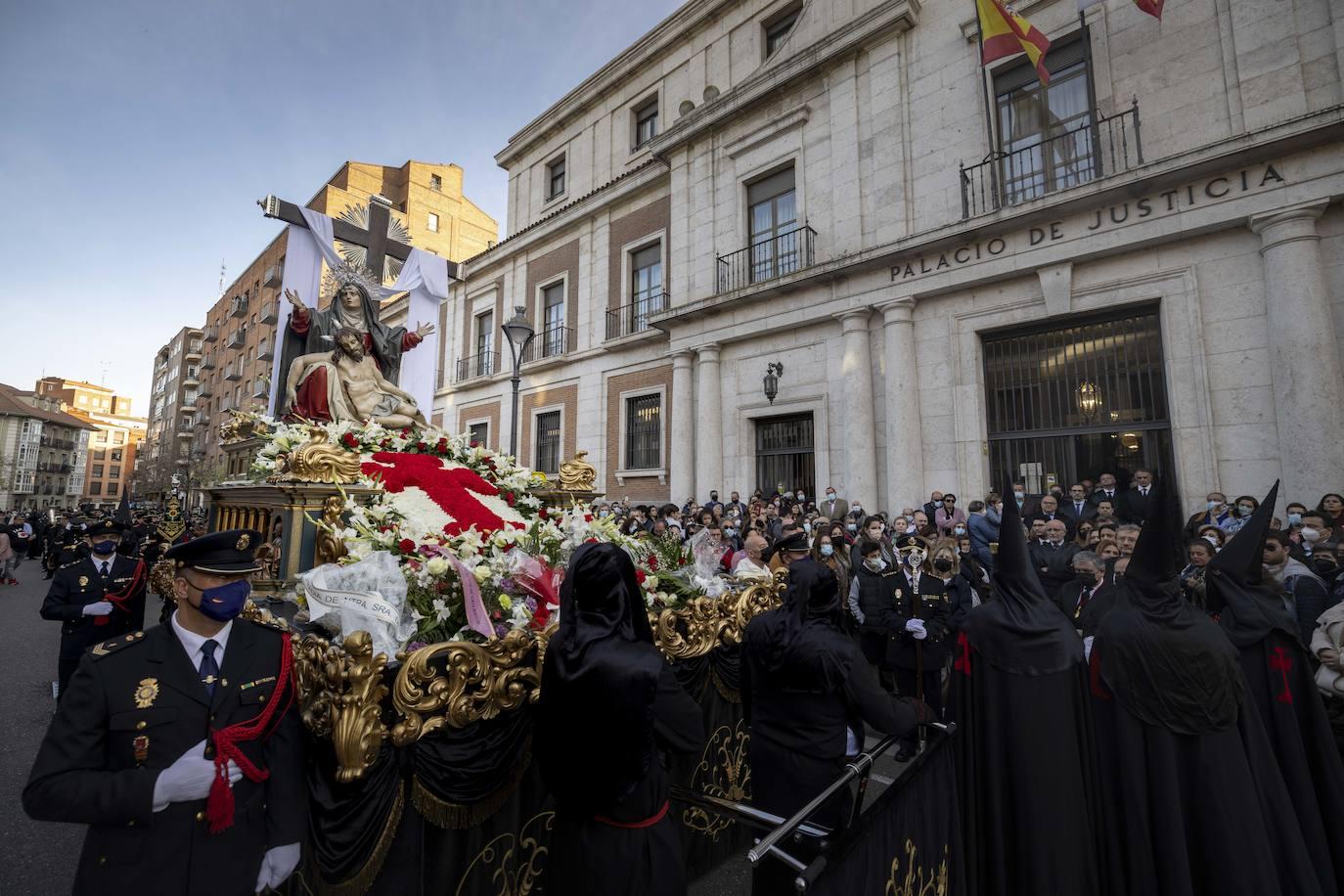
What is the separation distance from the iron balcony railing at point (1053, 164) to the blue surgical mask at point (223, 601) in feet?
39.5

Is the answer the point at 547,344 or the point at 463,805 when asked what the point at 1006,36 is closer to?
the point at 463,805

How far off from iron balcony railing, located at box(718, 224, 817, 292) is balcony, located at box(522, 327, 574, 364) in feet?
22.4

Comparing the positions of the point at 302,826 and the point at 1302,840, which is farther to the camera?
the point at 1302,840

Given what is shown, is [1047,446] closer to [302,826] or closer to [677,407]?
[677,407]

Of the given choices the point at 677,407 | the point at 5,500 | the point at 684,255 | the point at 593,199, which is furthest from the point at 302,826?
the point at 5,500

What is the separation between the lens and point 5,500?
174 ft

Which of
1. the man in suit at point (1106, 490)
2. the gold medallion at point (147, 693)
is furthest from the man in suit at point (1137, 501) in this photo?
the gold medallion at point (147, 693)

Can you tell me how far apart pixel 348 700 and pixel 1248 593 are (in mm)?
4599

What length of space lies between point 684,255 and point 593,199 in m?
5.04

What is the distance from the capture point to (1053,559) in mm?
6387

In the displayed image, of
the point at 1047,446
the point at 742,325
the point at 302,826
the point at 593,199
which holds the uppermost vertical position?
the point at 593,199

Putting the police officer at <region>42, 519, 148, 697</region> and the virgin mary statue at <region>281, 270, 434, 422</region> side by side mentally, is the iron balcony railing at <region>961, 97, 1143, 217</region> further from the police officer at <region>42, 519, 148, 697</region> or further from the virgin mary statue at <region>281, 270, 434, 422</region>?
the police officer at <region>42, 519, 148, 697</region>

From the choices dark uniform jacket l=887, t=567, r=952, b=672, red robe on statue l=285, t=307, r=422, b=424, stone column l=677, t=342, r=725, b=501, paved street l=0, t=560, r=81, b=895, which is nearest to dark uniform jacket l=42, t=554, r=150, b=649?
paved street l=0, t=560, r=81, b=895

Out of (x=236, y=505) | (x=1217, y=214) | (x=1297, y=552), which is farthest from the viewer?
(x=1217, y=214)
